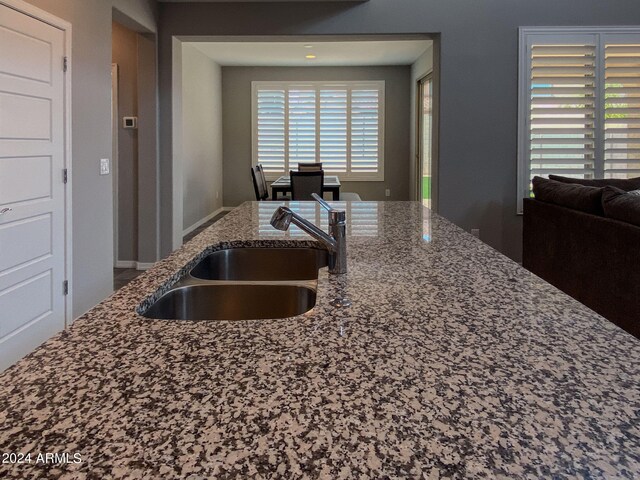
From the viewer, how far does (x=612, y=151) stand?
16.0ft

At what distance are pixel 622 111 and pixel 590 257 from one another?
2.43 metres

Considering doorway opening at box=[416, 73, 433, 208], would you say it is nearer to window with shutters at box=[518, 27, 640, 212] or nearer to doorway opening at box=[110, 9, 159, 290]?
window with shutters at box=[518, 27, 640, 212]

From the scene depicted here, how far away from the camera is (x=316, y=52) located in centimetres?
769

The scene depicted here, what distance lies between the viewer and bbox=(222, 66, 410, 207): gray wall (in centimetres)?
905

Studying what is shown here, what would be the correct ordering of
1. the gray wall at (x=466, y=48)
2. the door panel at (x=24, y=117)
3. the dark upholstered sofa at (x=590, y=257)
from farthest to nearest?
1. the gray wall at (x=466, y=48)
2. the dark upholstered sofa at (x=590, y=257)
3. the door panel at (x=24, y=117)

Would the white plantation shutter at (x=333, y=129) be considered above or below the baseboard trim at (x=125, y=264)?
above

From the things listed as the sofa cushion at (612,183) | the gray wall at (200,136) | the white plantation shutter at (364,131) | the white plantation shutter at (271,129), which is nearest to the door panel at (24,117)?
the gray wall at (200,136)

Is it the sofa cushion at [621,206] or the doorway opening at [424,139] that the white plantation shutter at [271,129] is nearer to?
the doorway opening at [424,139]

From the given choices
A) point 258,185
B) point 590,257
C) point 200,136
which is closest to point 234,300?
point 590,257

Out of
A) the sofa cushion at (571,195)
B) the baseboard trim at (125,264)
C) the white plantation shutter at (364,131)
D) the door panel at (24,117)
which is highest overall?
the white plantation shutter at (364,131)

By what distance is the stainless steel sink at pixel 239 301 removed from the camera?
1.30m

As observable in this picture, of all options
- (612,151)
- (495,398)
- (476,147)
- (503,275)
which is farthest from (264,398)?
(612,151)

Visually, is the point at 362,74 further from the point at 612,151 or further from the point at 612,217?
the point at 612,217

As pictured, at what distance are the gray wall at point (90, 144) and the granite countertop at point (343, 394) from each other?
2.76 meters
